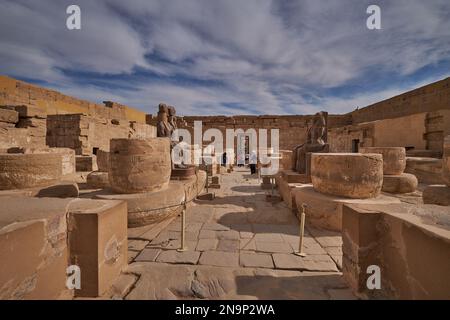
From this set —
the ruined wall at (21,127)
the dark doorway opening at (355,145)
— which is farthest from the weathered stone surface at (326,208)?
the dark doorway opening at (355,145)

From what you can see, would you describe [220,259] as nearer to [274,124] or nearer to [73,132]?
[73,132]

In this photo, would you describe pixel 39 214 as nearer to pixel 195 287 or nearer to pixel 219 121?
pixel 195 287

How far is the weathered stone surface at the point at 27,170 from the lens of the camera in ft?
13.3

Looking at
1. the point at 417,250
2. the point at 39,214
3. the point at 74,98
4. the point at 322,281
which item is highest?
the point at 74,98

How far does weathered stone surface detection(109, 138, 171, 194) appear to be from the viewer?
430 centimetres

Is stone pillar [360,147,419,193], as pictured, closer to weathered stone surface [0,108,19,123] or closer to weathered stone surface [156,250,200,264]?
weathered stone surface [156,250,200,264]

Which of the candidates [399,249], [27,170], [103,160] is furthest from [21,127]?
[399,249]

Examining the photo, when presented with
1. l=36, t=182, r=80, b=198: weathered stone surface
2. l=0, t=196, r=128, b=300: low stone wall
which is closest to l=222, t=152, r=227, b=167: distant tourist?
l=36, t=182, r=80, b=198: weathered stone surface

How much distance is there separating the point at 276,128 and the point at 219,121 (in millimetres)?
5568

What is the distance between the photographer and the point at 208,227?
428cm

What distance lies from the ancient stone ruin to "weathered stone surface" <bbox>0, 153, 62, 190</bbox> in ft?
0.08
